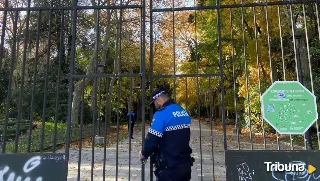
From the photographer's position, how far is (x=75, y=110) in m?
20.7

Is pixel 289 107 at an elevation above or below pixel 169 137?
above

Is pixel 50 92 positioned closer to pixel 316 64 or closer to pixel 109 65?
pixel 109 65

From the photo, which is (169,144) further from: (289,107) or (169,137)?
(289,107)

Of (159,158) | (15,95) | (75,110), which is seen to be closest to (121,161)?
(159,158)

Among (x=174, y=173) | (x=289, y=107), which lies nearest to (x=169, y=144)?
(x=174, y=173)

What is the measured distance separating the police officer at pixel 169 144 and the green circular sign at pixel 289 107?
4.47 ft

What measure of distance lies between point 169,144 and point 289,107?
192 cm

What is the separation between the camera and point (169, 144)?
382 cm

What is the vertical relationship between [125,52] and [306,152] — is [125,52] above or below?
above

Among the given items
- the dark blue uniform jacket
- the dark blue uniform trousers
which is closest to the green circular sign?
the dark blue uniform jacket

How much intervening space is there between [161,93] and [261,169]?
67.9 inches

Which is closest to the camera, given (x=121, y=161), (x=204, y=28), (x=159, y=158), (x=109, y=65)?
(x=159, y=158)

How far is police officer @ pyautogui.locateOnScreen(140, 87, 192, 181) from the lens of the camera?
378 centimetres

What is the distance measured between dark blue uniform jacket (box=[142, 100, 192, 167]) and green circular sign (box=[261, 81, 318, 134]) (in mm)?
1353
